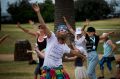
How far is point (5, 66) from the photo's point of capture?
19.5 meters

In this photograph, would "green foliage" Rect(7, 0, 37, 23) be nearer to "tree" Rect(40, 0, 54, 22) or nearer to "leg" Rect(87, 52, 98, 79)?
"tree" Rect(40, 0, 54, 22)

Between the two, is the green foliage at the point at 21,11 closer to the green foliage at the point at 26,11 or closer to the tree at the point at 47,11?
the green foliage at the point at 26,11

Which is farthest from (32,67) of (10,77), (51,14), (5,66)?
(51,14)

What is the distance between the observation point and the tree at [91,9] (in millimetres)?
73812

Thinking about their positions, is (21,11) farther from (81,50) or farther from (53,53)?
(53,53)

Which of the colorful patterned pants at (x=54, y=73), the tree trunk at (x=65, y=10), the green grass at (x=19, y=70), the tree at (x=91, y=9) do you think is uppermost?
the colorful patterned pants at (x=54, y=73)

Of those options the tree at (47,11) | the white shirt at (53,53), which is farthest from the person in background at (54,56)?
the tree at (47,11)

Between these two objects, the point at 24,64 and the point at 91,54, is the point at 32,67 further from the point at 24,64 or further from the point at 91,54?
the point at 91,54

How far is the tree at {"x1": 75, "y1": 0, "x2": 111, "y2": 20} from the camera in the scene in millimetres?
73812

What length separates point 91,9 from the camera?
7456cm

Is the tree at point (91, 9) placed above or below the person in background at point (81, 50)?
below

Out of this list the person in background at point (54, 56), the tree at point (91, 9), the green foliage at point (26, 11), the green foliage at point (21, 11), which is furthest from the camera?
the tree at point (91, 9)

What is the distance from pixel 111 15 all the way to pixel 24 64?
5935 centimetres

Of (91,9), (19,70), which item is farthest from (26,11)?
(19,70)
